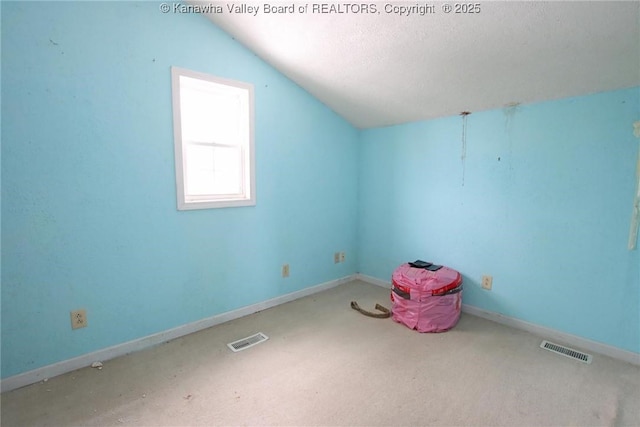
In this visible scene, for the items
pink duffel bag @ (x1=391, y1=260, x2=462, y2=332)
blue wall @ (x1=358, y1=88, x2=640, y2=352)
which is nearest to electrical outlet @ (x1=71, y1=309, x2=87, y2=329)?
pink duffel bag @ (x1=391, y1=260, x2=462, y2=332)

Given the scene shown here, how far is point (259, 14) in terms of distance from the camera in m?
2.05

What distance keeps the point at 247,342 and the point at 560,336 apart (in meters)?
2.31

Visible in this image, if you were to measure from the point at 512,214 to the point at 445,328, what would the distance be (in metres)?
1.06

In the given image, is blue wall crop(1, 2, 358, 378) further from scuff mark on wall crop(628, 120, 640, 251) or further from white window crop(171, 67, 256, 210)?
scuff mark on wall crop(628, 120, 640, 251)

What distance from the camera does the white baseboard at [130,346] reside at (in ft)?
5.62

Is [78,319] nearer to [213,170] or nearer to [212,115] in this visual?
[213,170]

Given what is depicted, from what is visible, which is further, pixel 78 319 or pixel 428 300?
pixel 428 300

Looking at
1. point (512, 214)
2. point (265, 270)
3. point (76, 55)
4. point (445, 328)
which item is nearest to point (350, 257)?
point (265, 270)

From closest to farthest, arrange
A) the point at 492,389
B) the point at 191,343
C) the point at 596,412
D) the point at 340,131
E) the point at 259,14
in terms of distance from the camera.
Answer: the point at 596,412
the point at 492,389
the point at 259,14
the point at 191,343
the point at 340,131

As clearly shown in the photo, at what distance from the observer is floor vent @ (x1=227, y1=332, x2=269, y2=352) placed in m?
2.14

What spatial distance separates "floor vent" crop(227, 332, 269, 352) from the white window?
1048mm

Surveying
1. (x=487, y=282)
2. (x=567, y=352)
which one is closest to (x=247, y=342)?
(x=487, y=282)

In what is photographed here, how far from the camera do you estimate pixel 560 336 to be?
222 centimetres

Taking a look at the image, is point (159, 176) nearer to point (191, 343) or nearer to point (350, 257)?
point (191, 343)
